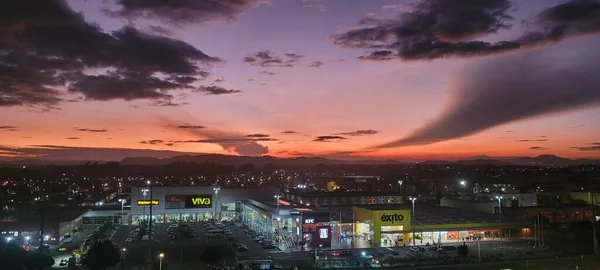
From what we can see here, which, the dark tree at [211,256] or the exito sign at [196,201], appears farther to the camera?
the exito sign at [196,201]

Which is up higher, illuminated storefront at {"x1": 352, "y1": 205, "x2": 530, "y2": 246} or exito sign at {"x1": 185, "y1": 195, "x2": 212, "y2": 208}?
exito sign at {"x1": 185, "y1": 195, "x2": 212, "y2": 208}

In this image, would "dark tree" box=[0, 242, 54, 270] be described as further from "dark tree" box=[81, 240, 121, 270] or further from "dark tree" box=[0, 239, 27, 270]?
"dark tree" box=[81, 240, 121, 270]

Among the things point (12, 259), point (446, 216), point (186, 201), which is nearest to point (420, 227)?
point (446, 216)

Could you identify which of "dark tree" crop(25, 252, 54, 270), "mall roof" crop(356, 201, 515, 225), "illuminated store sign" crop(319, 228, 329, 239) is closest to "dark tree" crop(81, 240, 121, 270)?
"dark tree" crop(25, 252, 54, 270)

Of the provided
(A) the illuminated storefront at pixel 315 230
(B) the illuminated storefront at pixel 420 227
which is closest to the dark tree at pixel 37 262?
(A) the illuminated storefront at pixel 315 230

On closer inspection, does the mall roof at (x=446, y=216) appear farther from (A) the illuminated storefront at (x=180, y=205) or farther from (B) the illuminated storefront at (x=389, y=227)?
(A) the illuminated storefront at (x=180, y=205)

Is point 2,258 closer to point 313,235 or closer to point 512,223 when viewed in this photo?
point 313,235

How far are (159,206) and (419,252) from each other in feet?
98.9

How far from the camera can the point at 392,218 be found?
38719 mm

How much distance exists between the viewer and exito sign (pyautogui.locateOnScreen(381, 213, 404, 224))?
38.6 metres

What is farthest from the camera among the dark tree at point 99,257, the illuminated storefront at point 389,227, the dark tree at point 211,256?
the illuminated storefront at point 389,227

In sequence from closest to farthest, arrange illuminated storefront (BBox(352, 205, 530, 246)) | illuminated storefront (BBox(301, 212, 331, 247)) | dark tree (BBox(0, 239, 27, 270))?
dark tree (BBox(0, 239, 27, 270)), illuminated storefront (BBox(301, 212, 331, 247)), illuminated storefront (BBox(352, 205, 530, 246))

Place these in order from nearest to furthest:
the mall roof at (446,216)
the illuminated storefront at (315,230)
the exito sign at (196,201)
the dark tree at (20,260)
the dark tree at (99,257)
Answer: the dark tree at (20,260), the dark tree at (99,257), the illuminated storefront at (315,230), the mall roof at (446,216), the exito sign at (196,201)

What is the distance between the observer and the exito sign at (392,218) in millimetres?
38594
